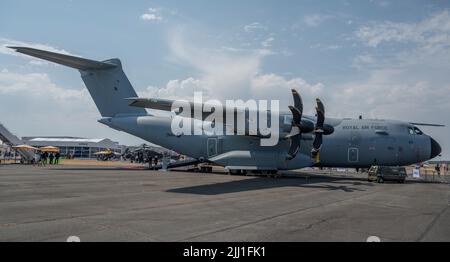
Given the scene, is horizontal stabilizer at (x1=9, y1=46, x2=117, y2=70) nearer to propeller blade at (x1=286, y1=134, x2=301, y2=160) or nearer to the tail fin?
the tail fin

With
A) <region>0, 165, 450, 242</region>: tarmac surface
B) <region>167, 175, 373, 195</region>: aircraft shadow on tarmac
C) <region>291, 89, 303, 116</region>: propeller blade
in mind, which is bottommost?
<region>167, 175, 373, 195</region>: aircraft shadow on tarmac

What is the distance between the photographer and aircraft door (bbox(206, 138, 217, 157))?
88.7 feet

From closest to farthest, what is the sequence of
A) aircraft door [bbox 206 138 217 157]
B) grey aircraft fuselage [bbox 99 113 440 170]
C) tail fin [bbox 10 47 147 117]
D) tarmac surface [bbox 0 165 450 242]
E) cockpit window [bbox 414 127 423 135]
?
tarmac surface [bbox 0 165 450 242] < grey aircraft fuselage [bbox 99 113 440 170] < cockpit window [bbox 414 127 423 135] < aircraft door [bbox 206 138 217 157] < tail fin [bbox 10 47 147 117]

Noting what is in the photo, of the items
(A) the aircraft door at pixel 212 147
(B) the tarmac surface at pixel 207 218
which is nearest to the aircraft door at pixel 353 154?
(A) the aircraft door at pixel 212 147

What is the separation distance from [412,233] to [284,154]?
16885mm

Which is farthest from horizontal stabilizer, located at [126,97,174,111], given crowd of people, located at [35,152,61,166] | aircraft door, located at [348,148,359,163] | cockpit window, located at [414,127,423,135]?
crowd of people, located at [35,152,61,166]

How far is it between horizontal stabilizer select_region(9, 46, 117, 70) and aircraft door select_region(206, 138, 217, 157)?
9.34 metres

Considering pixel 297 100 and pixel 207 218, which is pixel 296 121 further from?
pixel 207 218

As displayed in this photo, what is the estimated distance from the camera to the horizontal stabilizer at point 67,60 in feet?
66.8

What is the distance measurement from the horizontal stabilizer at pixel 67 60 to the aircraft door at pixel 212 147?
30.6ft

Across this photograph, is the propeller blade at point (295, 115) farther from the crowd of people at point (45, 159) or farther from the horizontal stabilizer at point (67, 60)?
the crowd of people at point (45, 159)
